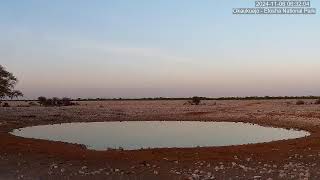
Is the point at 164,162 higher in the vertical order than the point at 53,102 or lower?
lower

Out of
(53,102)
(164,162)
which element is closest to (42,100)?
(53,102)

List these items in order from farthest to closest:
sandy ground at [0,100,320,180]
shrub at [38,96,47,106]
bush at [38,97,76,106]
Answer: shrub at [38,96,47,106], bush at [38,97,76,106], sandy ground at [0,100,320,180]

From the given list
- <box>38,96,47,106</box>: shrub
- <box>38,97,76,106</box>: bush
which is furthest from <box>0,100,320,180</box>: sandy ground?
<box>38,96,47,106</box>: shrub

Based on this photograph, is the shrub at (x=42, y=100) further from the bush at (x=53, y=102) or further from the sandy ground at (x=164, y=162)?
the sandy ground at (x=164, y=162)

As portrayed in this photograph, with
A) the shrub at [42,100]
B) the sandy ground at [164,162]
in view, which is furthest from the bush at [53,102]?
the sandy ground at [164,162]

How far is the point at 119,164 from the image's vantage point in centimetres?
1934

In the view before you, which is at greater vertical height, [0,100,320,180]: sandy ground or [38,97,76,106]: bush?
[38,97,76,106]: bush

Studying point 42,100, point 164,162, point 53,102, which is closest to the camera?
point 164,162

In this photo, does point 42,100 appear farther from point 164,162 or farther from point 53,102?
point 164,162

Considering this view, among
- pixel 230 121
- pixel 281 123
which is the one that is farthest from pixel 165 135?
pixel 230 121

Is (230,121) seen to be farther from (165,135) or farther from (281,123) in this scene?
(165,135)

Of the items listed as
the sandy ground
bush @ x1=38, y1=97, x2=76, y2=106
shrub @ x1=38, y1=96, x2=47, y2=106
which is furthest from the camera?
shrub @ x1=38, y1=96, x2=47, y2=106

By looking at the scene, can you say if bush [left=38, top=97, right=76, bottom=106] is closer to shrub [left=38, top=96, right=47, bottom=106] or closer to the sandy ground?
shrub [left=38, top=96, right=47, bottom=106]

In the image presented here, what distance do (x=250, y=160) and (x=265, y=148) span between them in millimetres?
4952
